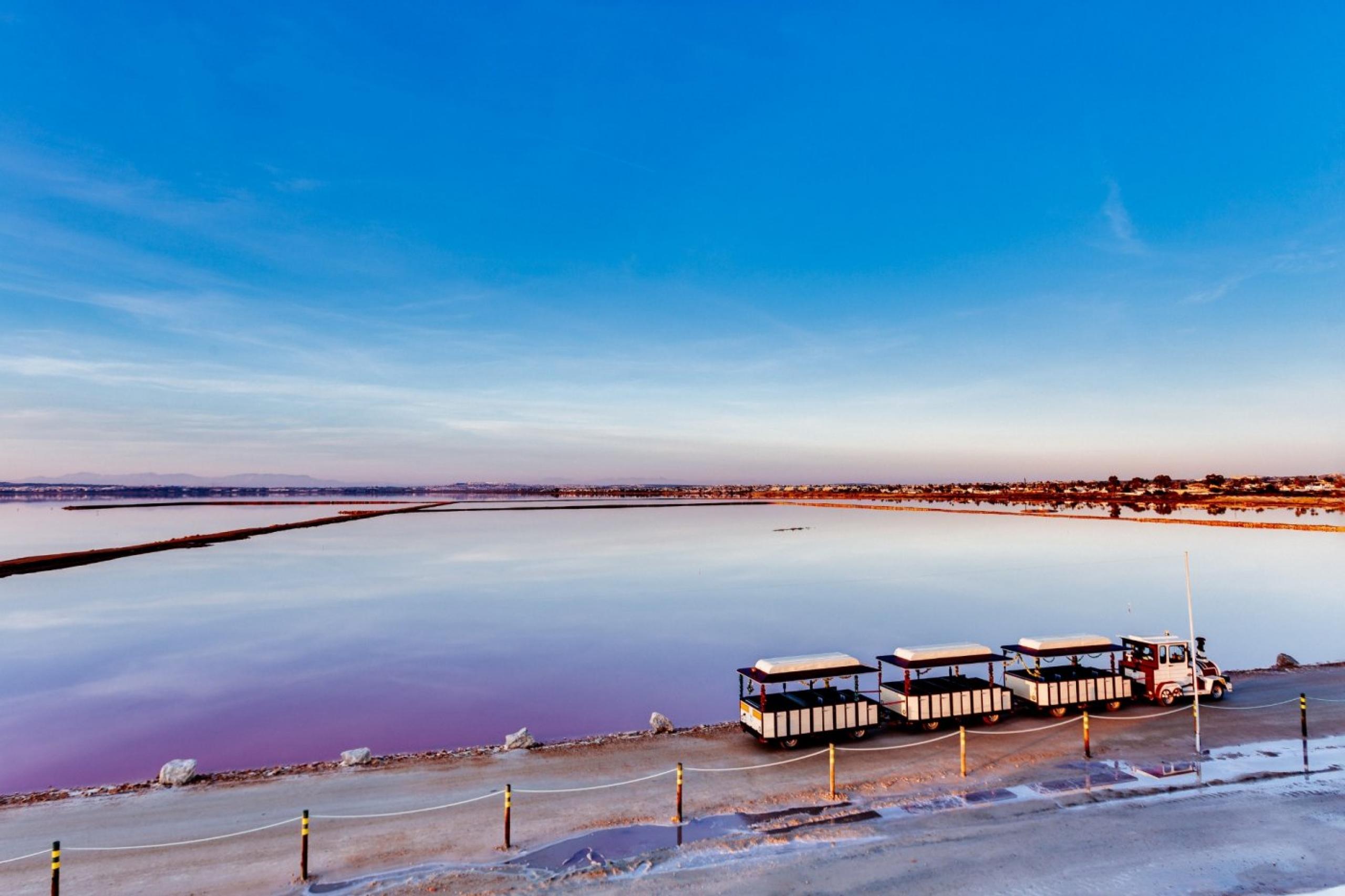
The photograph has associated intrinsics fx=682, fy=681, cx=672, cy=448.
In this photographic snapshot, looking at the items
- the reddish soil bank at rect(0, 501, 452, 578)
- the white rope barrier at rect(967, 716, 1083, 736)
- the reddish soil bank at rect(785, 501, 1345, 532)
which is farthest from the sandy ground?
the reddish soil bank at rect(785, 501, 1345, 532)

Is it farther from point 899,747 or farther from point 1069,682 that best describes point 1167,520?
point 899,747

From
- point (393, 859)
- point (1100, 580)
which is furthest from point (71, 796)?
point (1100, 580)

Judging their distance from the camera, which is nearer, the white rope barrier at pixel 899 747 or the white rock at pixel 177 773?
the white rock at pixel 177 773

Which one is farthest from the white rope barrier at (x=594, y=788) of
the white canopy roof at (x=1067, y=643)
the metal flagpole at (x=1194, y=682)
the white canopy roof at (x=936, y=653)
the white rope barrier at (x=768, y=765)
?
the metal flagpole at (x=1194, y=682)

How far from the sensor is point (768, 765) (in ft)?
70.0

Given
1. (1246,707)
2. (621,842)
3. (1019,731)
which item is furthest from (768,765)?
(1246,707)

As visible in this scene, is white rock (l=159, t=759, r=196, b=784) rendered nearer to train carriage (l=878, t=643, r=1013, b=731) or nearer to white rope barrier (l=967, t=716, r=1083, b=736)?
train carriage (l=878, t=643, r=1013, b=731)

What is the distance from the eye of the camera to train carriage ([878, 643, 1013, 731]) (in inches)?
952

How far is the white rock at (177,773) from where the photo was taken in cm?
2058

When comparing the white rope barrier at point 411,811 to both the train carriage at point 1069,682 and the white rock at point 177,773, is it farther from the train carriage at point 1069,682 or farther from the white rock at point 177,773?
the train carriage at point 1069,682

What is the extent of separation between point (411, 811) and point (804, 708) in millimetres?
12246

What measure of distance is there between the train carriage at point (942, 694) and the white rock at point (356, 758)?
1802 centimetres

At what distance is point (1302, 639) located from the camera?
42594 millimetres

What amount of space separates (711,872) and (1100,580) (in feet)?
216
